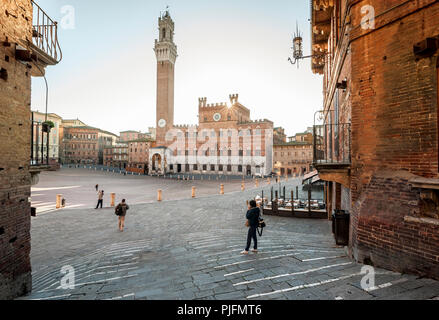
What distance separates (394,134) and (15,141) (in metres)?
8.19

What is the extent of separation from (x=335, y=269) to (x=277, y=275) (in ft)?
4.44

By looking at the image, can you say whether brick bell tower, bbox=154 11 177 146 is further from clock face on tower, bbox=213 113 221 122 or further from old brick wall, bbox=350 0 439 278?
old brick wall, bbox=350 0 439 278

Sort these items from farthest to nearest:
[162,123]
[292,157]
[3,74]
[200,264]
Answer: [162,123] < [292,157] < [200,264] < [3,74]

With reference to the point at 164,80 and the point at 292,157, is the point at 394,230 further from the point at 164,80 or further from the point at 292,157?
the point at 164,80

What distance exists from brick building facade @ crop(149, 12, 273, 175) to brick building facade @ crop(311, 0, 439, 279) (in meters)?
51.0

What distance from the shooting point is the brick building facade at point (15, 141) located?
4.56 meters

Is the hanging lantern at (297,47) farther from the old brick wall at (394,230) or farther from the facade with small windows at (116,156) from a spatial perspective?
the facade with small windows at (116,156)

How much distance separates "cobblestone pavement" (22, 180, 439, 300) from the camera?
429 cm

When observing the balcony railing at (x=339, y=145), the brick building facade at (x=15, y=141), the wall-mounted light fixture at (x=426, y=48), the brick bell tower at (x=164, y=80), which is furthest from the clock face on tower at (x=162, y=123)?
the wall-mounted light fixture at (x=426, y=48)

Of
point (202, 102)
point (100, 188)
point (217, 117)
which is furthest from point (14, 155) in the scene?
point (202, 102)

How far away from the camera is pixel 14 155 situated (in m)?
4.86
